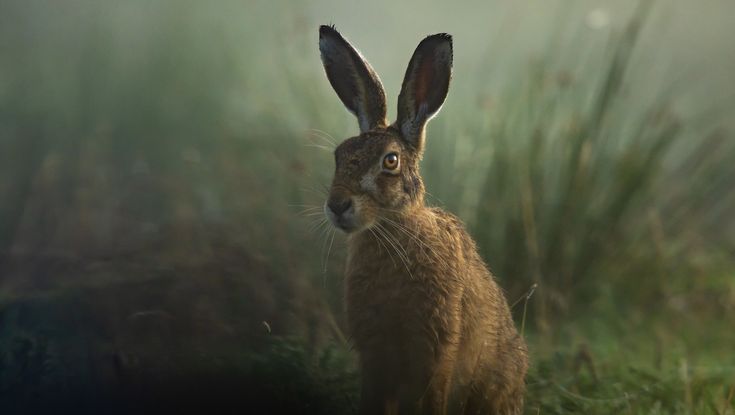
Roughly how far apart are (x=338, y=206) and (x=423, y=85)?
0.64 m

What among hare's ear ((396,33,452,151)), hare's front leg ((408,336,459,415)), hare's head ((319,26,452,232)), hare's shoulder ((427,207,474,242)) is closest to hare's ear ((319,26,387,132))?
hare's head ((319,26,452,232))

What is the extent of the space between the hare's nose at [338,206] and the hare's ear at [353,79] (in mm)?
493

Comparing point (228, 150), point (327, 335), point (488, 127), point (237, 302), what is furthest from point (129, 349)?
point (488, 127)

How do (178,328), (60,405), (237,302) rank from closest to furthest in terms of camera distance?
(60,405)
(178,328)
(237,302)

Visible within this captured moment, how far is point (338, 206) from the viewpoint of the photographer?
12.3 ft

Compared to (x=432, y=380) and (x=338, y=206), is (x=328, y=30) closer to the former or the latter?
(x=338, y=206)

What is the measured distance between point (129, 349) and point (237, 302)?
0.63m

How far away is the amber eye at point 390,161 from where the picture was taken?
3.89 meters

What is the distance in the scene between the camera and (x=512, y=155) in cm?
563

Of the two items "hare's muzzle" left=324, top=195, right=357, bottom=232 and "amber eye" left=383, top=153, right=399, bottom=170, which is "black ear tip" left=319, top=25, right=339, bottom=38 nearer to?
"amber eye" left=383, top=153, right=399, bottom=170

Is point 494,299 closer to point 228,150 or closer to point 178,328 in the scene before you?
point 178,328

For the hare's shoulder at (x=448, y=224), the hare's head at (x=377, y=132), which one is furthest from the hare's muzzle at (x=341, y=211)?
the hare's shoulder at (x=448, y=224)

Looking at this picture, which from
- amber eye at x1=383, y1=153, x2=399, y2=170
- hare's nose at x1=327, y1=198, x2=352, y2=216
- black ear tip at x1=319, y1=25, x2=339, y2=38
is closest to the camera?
hare's nose at x1=327, y1=198, x2=352, y2=216

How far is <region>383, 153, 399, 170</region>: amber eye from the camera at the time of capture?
3.89 metres
